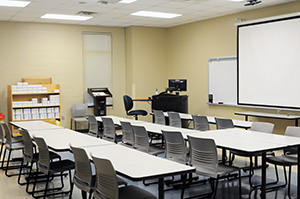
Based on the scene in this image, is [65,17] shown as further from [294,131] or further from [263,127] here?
[294,131]

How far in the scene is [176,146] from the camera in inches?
190

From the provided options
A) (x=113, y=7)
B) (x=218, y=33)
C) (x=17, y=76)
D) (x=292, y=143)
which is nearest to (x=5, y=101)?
(x=17, y=76)

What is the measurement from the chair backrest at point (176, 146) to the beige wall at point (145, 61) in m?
7.04

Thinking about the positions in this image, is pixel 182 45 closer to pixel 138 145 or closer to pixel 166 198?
pixel 138 145

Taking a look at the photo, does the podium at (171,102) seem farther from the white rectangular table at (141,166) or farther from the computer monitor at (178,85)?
the white rectangular table at (141,166)

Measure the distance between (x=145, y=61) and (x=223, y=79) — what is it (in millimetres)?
2921

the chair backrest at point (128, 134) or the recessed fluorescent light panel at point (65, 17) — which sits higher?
the recessed fluorescent light panel at point (65, 17)

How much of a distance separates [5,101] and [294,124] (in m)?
7.65

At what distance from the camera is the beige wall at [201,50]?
32.5ft

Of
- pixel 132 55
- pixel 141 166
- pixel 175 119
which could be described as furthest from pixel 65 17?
pixel 141 166

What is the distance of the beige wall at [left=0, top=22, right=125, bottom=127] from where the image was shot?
10.3 meters

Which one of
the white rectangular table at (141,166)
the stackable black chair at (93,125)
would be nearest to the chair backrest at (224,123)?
the stackable black chair at (93,125)

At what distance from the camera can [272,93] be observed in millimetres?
8695

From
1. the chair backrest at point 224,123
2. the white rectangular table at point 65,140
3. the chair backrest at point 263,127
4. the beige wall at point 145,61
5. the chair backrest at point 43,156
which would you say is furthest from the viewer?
the beige wall at point 145,61
